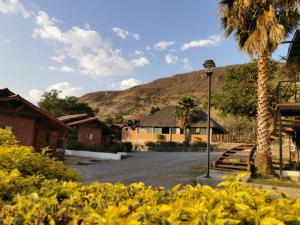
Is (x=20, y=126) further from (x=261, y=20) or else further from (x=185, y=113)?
(x=185, y=113)

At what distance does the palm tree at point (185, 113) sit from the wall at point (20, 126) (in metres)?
32.6

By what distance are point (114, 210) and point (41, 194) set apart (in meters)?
1.34

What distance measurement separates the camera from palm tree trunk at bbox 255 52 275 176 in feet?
50.6

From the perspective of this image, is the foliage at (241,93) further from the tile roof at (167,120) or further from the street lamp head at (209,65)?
the street lamp head at (209,65)

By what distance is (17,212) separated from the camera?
2385 mm

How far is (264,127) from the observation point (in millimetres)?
15445

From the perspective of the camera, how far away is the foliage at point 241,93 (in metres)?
39.8

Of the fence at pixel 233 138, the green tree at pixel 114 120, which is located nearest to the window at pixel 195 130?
the fence at pixel 233 138

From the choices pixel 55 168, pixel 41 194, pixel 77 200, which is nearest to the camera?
pixel 77 200

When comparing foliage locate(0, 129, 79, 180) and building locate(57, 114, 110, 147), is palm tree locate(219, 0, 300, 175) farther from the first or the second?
building locate(57, 114, 110, 147)

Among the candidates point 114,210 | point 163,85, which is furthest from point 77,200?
point 163,85

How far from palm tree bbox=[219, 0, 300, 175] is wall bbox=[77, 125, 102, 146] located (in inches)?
860

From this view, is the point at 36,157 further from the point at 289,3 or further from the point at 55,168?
the point at 289,3

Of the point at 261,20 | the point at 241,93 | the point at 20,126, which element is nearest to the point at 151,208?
the point at 261,20
